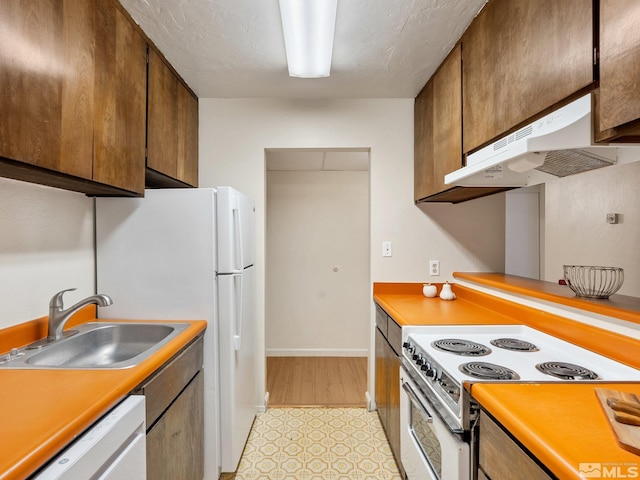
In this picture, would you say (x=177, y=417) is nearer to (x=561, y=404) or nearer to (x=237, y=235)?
(x=237, y=235)

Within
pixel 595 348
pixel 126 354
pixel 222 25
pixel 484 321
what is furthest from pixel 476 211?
pixel 126 354

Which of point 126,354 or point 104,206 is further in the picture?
point 104,206

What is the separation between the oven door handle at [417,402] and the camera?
1270 mm

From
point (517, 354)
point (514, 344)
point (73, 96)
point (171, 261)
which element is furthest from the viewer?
point (171, 261)

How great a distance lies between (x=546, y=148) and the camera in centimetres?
110

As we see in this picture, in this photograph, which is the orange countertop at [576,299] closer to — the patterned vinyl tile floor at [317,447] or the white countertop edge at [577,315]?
the white countertop edge at [577,315]

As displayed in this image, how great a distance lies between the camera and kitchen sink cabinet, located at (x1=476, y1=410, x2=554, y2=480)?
0.76m

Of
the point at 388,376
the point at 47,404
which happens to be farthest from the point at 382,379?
the point at 47,404

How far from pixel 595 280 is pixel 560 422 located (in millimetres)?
901

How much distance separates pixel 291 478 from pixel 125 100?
7.06 feet

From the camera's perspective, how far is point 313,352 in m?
3.79

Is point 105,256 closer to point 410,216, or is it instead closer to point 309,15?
point 309,15

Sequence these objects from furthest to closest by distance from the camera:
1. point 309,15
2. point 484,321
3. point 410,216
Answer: point 410,216, point 484,321, point 309,15

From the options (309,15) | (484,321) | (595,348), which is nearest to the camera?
(595,348)
